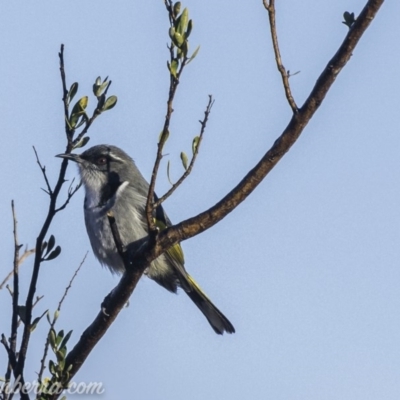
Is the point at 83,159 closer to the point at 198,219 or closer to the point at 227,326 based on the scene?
the point at 227,326

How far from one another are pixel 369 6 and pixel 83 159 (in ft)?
19.6

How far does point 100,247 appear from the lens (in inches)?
313

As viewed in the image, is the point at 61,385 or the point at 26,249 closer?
the point at 61,385

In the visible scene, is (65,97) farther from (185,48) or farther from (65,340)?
(65,340)

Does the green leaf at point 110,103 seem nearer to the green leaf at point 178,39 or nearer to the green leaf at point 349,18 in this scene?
the green leaf at point 178,39

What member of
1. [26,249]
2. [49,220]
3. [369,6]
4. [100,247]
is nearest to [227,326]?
[100,247]

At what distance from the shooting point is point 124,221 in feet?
25.8

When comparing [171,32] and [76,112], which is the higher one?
[171,32]

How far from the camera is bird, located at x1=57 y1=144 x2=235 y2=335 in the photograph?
7.85m

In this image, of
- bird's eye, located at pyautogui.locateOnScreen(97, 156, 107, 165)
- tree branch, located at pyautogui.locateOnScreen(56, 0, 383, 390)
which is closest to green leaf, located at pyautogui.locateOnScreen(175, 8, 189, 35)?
tree branch, located at pyautogui.locateOnScreen(56, 0, 383, 390)

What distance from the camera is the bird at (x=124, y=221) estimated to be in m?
7.85

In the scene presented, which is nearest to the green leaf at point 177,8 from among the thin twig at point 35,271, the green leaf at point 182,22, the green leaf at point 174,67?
the green leaf at point 182,22

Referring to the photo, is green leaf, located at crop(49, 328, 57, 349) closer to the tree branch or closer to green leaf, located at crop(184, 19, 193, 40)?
the tree branch

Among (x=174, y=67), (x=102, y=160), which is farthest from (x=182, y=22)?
(x=102, y=160)
